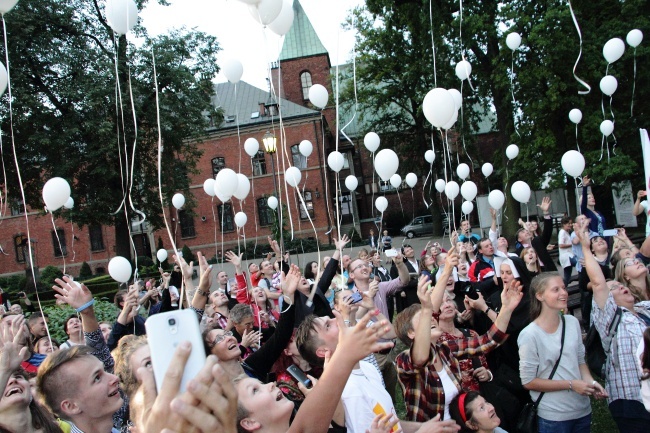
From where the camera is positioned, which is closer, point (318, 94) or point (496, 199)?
point (318, 94)

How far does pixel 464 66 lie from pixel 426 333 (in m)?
7.91

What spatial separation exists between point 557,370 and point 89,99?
1866cm

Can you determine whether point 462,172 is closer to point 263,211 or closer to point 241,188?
point 241,188

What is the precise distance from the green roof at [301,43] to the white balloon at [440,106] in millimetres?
38642

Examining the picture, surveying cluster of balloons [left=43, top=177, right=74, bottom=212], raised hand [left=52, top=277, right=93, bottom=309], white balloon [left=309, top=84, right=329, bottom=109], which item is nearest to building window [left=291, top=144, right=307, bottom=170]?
white balloon [left=309, top=84, right=329, bottom=109]

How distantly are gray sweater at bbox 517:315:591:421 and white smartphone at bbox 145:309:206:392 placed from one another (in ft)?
9.46

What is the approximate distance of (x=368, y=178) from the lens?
1757 inches

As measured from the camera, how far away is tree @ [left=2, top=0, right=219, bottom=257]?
60.4 feet

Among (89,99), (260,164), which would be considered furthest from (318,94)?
(260,164)

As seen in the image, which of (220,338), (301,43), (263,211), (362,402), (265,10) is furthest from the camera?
(301,43)

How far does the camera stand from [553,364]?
3578 millimetres

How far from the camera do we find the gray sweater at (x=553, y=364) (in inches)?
139

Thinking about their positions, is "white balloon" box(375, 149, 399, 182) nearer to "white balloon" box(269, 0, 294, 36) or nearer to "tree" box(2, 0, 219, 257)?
"white balloon" box(269, 0, 294, 36)

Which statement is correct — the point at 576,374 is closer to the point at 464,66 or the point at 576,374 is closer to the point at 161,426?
the point at 161,426
